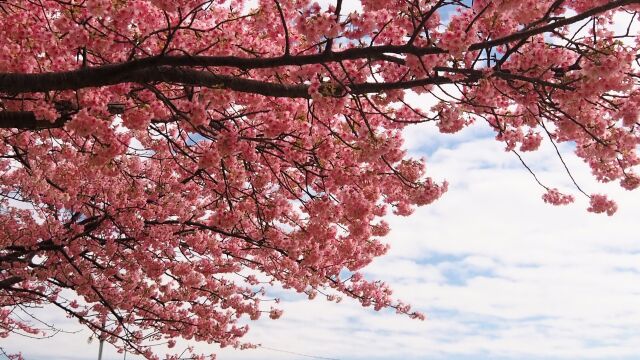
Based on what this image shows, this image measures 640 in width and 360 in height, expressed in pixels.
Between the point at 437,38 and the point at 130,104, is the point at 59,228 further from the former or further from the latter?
the point at 437,38

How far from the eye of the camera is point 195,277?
1187 centimetres

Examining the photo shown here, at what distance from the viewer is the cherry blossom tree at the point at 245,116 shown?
5.18 metres

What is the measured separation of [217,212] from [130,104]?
2801 millimetres

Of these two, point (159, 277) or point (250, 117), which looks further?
point (159, 277)

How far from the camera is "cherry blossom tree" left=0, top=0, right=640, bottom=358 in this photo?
204 inches

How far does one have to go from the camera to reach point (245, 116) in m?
7.85

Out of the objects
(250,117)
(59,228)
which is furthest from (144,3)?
(59,228)

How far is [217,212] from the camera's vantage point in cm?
887

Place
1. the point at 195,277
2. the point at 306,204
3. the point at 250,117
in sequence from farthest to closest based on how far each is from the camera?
the point at 195,277 → the point at 306,204 → the point at 250,117

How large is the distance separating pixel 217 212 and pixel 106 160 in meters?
2.71

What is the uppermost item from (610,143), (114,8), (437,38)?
(114,8)

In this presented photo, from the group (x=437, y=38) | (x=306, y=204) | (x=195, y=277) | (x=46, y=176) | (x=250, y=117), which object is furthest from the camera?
(x=195, y=277)

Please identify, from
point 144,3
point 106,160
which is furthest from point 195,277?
point 144,3

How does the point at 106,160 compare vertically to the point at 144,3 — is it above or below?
below
